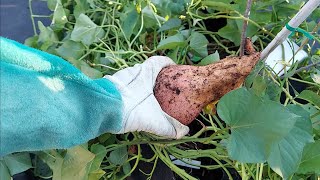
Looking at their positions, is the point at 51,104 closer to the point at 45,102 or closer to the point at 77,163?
the point at 45,102

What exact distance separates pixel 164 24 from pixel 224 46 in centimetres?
10

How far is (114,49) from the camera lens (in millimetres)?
816

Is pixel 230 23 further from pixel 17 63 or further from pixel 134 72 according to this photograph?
pixel 17 63

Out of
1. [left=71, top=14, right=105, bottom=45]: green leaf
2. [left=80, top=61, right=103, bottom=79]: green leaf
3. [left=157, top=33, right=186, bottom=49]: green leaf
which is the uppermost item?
[left=157, top=33, right=186, bottom=49]: green leaf

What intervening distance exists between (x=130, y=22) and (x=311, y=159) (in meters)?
0.36

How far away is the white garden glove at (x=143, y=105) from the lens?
1.86 ft

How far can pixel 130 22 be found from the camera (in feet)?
2.58

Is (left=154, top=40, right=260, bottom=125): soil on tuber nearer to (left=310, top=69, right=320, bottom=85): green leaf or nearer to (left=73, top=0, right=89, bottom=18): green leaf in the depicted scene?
(left=310, top=69, right=320, bottom=85): green leaf

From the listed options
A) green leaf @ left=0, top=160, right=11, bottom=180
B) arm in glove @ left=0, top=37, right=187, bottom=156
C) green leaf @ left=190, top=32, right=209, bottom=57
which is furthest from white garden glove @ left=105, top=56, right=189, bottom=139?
green leaf @ left=0, top=160, right=11, bottom=180

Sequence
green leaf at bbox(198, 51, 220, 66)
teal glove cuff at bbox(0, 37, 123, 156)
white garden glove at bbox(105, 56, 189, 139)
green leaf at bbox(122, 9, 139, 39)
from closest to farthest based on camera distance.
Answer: teal glove cuff at bbox(0, 37, 123, 156) < white garden glove at bbox(105, 56, 189, 139) < green leaf at bbox(198, 51, 220, 66) < green leaf at bbox(122, 9, 139, 39)

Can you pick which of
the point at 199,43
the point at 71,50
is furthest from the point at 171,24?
the point at 71,50

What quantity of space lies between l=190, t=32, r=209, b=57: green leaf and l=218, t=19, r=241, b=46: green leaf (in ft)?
0.11

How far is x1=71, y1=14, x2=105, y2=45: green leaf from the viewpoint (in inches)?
31.4

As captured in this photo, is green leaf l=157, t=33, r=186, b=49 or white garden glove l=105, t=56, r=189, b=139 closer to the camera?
white garden glove l=105, t=56, r=189, b=139
